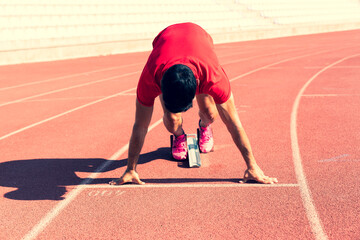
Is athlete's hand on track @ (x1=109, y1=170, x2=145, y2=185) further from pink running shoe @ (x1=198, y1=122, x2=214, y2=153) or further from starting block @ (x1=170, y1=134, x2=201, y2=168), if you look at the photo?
pink running shoe @ (x1=198, y1=122, x2=214, y2=153)

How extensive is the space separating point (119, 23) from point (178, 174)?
2328cm

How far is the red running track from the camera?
13.4 ft

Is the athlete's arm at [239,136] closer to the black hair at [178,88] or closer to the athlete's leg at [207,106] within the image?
the athlete's leg at [207,106]

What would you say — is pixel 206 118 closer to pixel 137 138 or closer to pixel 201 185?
pixel 201 185

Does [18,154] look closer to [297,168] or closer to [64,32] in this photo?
[297,168]

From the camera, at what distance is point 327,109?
29.6ft

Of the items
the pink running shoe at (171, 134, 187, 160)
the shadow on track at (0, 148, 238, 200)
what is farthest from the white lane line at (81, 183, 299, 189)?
the pink running shoe at (171, 134, 187, 160)

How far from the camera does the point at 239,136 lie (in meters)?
4.76

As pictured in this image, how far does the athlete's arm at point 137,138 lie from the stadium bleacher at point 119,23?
16800 mm

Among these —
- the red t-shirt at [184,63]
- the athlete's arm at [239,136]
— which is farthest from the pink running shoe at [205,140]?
the red t-shirt at [184,63]

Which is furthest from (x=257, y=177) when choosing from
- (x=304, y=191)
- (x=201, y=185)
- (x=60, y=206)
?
(x=60, y=206)

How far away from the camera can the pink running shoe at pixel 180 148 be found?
596 centimetres

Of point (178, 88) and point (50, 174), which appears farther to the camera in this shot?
point (50, 174)

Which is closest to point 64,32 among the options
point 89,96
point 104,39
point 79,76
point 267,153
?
point 104,39
